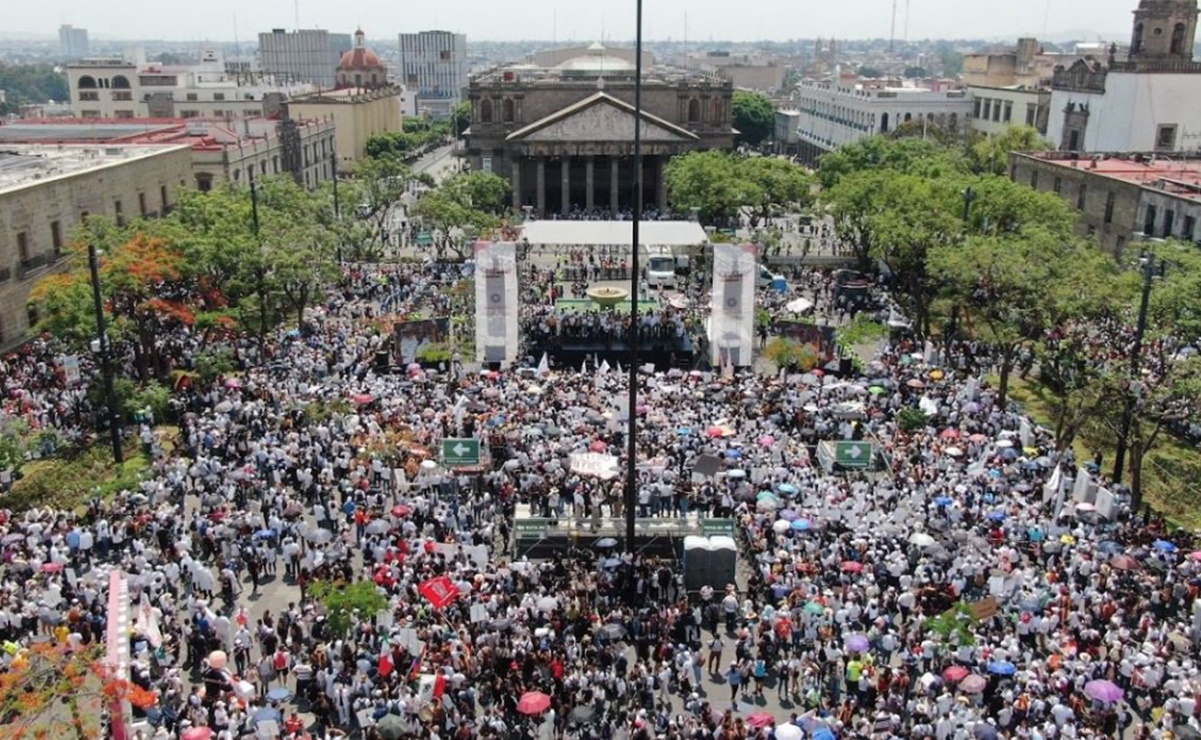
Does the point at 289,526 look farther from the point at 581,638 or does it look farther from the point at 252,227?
the point at 252,227

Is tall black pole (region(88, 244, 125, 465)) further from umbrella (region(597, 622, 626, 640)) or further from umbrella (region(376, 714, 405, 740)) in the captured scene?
umbrella (region(597, 622, 626, 640))

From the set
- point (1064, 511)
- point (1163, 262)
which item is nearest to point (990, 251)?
point (1163, 262)

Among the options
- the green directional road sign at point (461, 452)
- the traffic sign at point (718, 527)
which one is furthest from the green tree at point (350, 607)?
the green directional road sign at point (461, 452)

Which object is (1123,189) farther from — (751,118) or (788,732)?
(751,118)

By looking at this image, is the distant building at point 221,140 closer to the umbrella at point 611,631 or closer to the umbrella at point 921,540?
the umbrella at point 611,631

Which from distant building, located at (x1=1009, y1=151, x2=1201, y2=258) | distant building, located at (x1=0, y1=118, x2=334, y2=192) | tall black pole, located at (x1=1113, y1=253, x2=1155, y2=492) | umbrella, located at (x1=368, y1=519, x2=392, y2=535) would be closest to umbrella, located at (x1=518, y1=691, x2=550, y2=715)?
umbrella, located at (x1=368, y1=519, x2=392, y2=535)

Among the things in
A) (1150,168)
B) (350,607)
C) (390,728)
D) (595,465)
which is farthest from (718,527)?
(1150,168)
